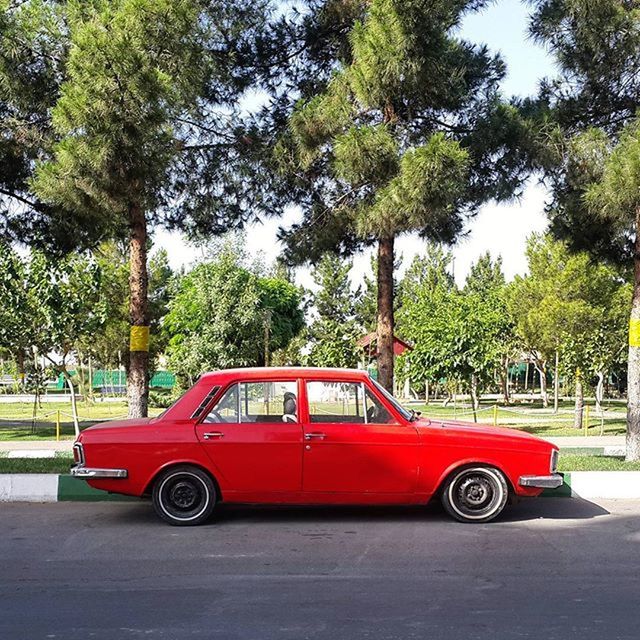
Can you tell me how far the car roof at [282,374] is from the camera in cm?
911

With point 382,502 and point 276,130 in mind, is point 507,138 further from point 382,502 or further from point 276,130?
point 382,502

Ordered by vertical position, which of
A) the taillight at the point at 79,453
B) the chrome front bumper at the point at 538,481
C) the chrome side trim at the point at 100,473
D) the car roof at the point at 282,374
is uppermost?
the car roof at the point at 282,374

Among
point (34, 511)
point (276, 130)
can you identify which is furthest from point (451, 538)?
point (276, 130)

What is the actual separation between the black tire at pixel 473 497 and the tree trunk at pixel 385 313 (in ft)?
20.1

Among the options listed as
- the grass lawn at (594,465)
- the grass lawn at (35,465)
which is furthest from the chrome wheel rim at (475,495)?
the grass lawn at (35,465)

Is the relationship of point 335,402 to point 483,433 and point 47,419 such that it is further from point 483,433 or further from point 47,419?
point 47,419

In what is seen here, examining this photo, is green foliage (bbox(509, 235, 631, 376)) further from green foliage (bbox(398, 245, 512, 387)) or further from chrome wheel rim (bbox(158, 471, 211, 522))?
chrome wheel rim (bbox(158, 471, 211, 522))

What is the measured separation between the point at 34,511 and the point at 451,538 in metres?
4.66

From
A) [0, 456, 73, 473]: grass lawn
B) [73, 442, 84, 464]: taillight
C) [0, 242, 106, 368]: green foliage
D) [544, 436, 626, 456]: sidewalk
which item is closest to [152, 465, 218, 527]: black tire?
[73, 442, 84, 464]: taillight

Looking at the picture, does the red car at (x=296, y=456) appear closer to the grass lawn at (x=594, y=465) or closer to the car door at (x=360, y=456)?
the car door at (x=360, y=456)

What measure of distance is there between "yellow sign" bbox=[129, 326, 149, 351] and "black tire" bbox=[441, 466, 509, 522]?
6657mm

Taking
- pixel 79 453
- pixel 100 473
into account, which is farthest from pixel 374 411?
pixel 79 453

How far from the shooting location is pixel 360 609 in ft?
19.5

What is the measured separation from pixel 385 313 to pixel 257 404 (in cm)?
637
